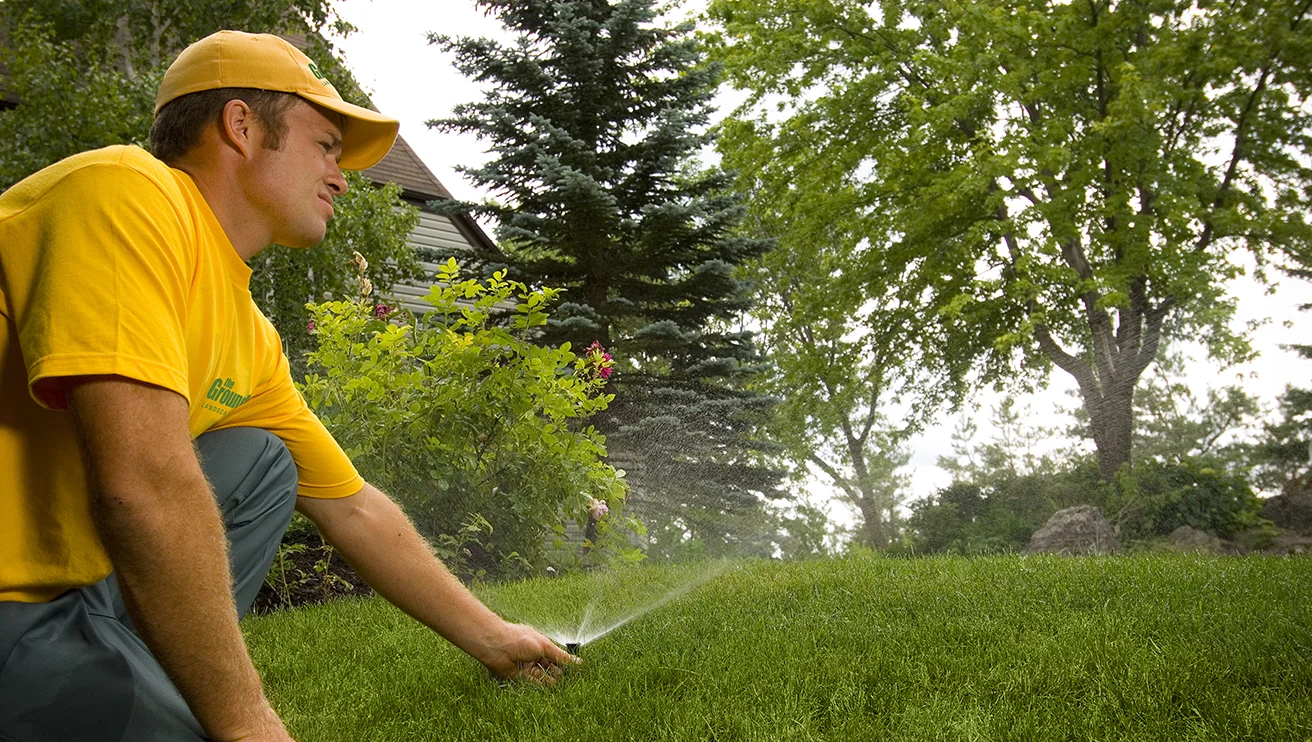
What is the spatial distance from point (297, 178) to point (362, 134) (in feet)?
0.89

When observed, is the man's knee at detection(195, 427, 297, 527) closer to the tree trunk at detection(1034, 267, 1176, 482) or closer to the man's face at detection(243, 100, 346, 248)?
the man's face at detection(243, 100, 346, 248)

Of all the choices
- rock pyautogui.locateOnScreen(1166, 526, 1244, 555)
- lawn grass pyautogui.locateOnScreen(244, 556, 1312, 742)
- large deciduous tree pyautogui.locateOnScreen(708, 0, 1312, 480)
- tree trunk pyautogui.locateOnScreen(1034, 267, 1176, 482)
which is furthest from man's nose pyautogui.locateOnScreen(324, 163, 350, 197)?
tree trunk pyautogui.locateOnScreen(1034, 267, 1176, 482)

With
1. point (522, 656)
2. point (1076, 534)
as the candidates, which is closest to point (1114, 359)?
point (1076, 534)

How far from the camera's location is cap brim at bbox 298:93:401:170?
77.3 inches

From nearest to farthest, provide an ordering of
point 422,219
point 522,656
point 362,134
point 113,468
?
point 113,468, point 362,134, point 522,656, point 422,219

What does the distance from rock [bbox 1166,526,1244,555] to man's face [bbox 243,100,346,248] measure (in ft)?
35.8

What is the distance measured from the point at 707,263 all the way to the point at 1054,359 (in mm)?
5853

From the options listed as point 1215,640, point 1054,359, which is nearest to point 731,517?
point 1054,359

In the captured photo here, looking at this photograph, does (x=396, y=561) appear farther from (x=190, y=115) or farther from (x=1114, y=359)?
(x=1114, y=359)

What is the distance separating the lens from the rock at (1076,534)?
1070 cm

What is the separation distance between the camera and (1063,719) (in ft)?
6.80

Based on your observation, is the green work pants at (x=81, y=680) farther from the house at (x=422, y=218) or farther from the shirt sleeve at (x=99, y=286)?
the house at (x=422, y=218)

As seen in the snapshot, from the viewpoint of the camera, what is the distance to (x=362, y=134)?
2.09 m

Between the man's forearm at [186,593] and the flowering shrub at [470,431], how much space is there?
12.8ft
